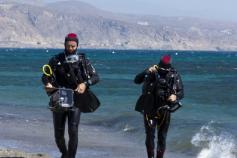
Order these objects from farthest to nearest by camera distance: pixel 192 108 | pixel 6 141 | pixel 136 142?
pixel 192 108
pixel 136 142
pixel 6 141

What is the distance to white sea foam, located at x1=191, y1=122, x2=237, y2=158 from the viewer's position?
15.6m

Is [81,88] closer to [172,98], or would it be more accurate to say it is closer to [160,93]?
[160,93]

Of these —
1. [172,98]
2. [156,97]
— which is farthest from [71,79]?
[172,98]

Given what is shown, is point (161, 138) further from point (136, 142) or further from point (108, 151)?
point (136, 142)

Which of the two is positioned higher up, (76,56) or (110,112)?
(76,56)

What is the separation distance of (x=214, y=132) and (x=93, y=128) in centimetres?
375

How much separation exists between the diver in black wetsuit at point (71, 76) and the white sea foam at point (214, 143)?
252 inches

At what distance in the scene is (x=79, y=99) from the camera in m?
9.60

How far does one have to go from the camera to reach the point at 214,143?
17.0 m

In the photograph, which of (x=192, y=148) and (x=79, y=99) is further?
(x=192, y=148)

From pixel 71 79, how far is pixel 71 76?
4 centimetres

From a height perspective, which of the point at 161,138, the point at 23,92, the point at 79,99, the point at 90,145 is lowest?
the point at 23,92

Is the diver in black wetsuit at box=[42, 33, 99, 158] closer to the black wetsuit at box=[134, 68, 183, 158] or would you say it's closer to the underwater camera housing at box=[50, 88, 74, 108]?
the underwater camera housing at box=[50, 88, 74, 108]

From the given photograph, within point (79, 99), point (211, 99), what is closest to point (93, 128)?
point (79, 99)
